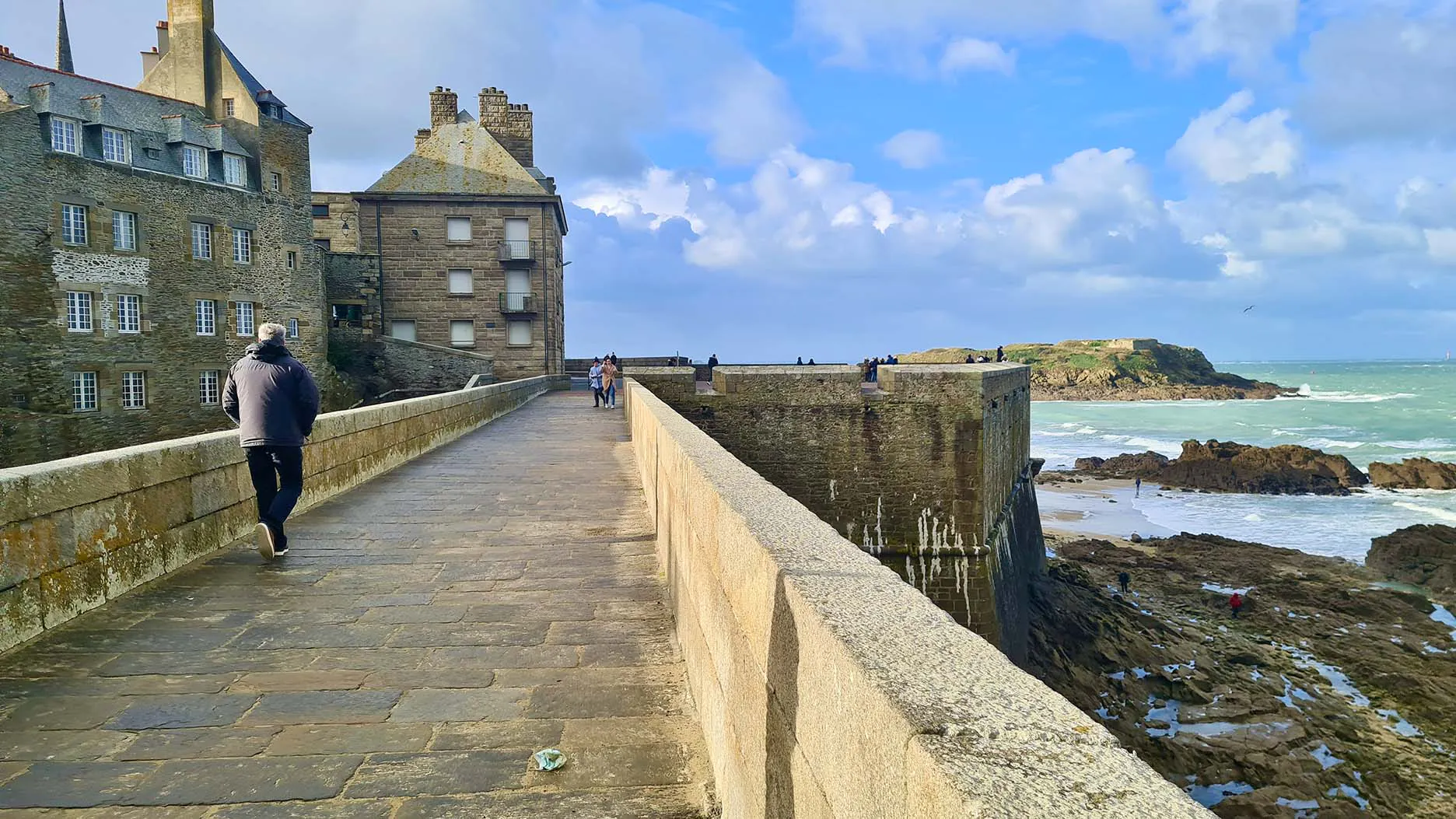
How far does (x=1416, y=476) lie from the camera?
36.8m

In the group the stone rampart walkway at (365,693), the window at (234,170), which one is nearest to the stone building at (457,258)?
the window at (234,170)

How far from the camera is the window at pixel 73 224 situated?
99.1ft

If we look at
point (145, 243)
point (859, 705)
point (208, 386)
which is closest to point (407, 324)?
point (208, 386)

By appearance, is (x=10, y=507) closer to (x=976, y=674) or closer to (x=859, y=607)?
(x=859, y=607)

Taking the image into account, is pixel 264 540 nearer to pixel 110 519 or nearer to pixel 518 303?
pixel 110 519

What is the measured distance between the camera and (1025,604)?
18.2 metres

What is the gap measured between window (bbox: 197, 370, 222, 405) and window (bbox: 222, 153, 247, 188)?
25.8 feet

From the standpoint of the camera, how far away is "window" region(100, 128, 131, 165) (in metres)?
31.4

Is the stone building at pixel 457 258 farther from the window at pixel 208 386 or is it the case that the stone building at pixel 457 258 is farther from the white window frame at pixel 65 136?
the white window frame at pixel 65 136

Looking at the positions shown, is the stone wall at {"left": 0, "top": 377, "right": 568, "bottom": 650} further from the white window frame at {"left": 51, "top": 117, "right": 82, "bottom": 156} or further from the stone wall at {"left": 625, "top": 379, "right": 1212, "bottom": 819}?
the white window frame at {"left": 51, "top": 117, "right": 82, "bottom": 156}

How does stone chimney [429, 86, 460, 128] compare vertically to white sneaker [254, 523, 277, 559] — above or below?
above

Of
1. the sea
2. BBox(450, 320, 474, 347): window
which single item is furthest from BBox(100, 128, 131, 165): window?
the sea

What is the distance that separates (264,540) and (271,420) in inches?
31.5

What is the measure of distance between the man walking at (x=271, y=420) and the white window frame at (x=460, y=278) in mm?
32965
